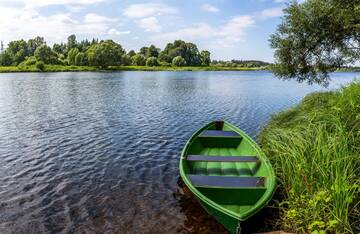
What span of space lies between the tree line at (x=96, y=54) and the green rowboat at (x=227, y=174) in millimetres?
110760

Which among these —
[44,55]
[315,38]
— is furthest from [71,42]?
[315,38]

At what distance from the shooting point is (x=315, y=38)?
18125 millimetres

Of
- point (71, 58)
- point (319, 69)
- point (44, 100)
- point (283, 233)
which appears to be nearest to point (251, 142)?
point (283, 233)

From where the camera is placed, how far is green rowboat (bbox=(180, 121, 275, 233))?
854 centimetres

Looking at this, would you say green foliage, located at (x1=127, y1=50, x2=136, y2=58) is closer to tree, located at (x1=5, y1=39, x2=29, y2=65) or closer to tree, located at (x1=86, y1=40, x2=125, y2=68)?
tree, located at (x1=86, y1=40, x2=125, y2=68)

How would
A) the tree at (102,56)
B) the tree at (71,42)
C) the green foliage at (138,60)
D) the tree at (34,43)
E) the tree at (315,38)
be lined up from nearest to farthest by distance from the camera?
1. the tree at (315,38)
2. the tree at (102,56)
3. the green foliage at (138,60)
4. the tree at (71,42)
5. the tree at (34,43)

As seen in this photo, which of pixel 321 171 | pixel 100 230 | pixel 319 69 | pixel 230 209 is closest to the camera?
pixel 321 171

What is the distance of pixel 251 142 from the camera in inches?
516

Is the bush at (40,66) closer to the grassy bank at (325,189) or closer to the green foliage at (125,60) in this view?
the green foliage at (125,60)

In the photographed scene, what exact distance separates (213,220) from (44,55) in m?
131

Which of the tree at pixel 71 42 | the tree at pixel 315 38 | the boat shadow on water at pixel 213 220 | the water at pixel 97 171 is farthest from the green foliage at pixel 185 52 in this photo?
the boat shadow on water at pixel 213 220

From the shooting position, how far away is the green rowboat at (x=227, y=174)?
336 inches

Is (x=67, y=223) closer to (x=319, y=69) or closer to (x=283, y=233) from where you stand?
(x=283, y=233)

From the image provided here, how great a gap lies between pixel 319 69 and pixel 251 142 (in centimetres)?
949
